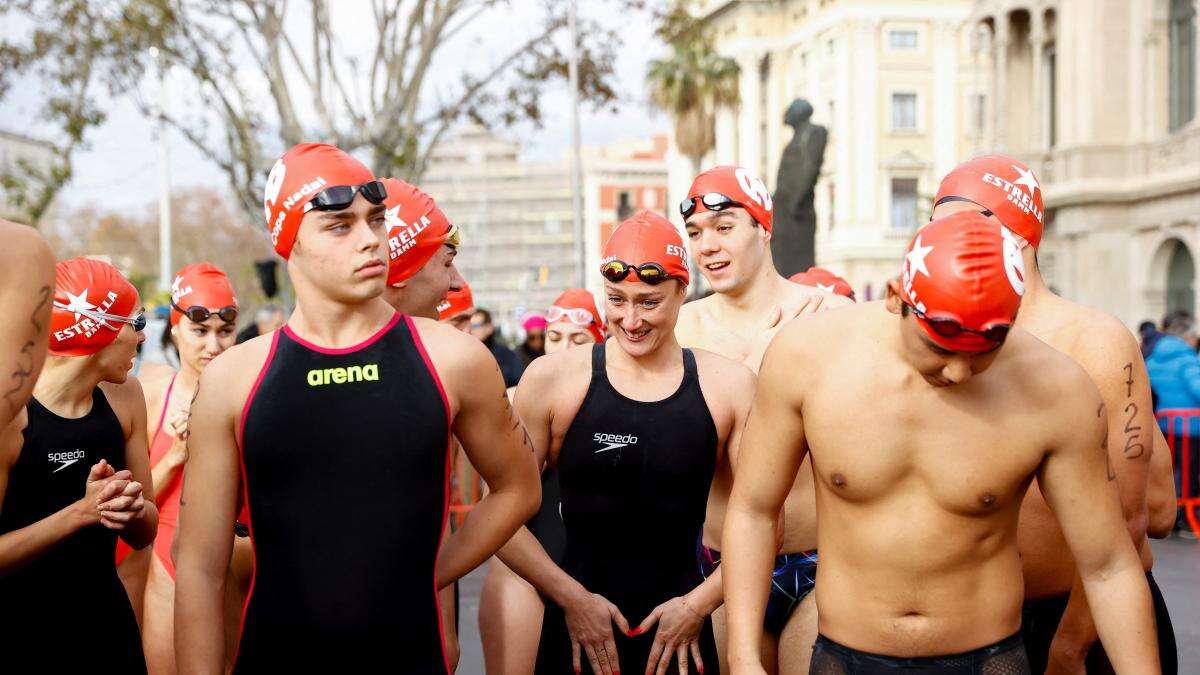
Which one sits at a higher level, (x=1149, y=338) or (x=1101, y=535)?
(x=1101, y=535)

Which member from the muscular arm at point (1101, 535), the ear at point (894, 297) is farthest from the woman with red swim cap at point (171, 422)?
the muscular arm at point (1101, 535)

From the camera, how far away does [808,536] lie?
4680mm

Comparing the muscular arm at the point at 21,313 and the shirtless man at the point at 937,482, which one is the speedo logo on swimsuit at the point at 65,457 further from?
the shirtless man at the point at 937,482

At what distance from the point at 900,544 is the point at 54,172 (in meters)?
18.6

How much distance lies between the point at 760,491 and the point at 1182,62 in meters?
33.7

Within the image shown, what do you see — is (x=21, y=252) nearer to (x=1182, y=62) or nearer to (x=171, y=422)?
(x=171, y=422)

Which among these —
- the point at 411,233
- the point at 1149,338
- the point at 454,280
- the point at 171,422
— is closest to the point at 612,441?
the point at 454,280

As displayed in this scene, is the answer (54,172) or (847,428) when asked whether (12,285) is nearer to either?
(847,428)

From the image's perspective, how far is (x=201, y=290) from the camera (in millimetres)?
6066

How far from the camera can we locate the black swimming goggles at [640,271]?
14.7 feet

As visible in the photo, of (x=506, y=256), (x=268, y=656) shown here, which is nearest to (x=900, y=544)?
(x=268, y=656)

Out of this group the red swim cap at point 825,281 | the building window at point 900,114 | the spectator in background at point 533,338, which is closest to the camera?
the red swim cap at point 825,281

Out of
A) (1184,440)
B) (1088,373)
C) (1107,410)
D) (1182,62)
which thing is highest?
(1182,62)

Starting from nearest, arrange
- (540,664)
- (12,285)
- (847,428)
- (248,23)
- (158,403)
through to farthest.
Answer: (12,285) → (847,428) → (540,664) → (158,403) → (248,23)
